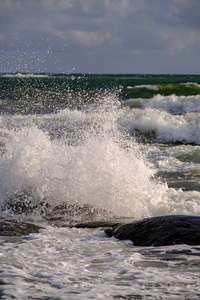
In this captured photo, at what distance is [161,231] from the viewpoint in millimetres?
4703

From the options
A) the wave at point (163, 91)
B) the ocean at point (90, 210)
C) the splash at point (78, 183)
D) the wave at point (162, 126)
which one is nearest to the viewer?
the ocean at point (90, 210)

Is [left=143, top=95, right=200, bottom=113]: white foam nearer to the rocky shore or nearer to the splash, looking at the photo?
the splash

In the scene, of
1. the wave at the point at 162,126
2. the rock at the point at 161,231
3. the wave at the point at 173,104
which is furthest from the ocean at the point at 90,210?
the wave at the point at 173,104

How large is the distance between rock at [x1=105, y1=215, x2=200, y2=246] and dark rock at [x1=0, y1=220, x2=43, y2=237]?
0.83 metres

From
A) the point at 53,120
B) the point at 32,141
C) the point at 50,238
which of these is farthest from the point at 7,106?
the point at 50,238

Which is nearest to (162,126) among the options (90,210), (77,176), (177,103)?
(177,103)

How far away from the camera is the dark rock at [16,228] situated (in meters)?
4.83

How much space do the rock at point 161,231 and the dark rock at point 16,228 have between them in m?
0.83

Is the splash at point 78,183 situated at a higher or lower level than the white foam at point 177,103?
lower

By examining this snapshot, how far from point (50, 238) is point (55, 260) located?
806mm

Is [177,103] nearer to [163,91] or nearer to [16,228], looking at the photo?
[163,91]

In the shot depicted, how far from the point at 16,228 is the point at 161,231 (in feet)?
5.17

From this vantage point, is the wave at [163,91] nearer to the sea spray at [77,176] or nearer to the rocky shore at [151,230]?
the sea spray at [77,176]

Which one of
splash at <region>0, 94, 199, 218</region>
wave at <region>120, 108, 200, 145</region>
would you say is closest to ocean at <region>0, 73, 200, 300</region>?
splash at <region>0, 94, 199, 218</region>
